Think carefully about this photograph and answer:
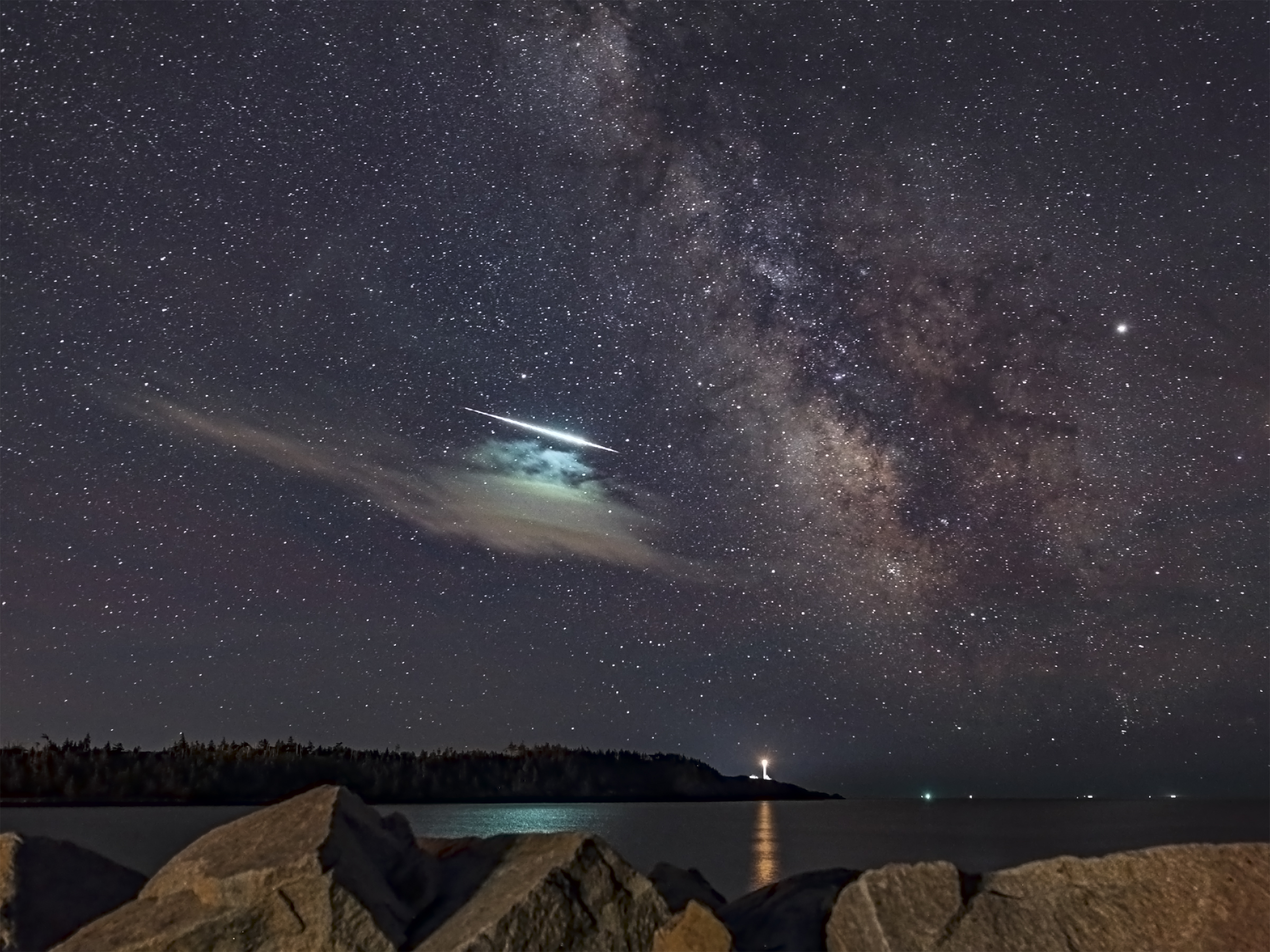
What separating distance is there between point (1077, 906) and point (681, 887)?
5108 millimetres

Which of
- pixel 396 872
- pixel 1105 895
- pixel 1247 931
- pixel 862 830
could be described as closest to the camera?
pixel 1247 931

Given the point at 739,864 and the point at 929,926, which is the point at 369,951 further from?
the point at 739,864

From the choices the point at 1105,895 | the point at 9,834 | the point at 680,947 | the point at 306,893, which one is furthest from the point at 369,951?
the point at 1105,895

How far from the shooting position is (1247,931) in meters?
8.51

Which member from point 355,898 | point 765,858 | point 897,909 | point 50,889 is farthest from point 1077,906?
point 765,858

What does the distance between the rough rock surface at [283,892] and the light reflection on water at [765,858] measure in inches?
628

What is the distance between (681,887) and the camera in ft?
42.5

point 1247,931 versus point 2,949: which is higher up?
point 1247,931

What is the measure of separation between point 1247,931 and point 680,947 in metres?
4.43

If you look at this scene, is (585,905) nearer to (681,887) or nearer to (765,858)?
(681,887)

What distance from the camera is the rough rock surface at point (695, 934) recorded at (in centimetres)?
919

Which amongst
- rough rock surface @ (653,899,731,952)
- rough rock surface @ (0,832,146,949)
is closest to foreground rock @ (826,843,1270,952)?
rough rock surface @ (653,899,731,952)

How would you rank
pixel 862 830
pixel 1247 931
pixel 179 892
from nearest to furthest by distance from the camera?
pixel 1247 931, pixel 179 892, pixel 862 830

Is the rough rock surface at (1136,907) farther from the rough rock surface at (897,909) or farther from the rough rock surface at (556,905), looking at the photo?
the rough rock surface at (556,905)
